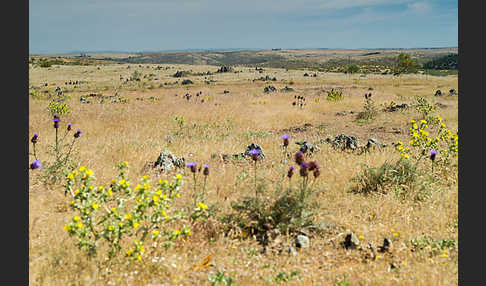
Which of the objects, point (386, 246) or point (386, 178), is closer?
point (386, 246)

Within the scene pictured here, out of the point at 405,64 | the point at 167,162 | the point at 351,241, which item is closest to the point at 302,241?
the point at 351,241

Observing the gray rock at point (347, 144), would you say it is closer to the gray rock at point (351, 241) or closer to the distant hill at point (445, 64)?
the gray rock at point (351, 241)

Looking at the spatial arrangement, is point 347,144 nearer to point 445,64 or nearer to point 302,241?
point 302,241

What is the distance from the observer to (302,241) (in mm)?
3656

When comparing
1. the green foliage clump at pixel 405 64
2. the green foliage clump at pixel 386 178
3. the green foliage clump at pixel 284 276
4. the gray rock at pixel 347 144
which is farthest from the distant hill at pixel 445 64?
the green foliage clump at pixel 284 276

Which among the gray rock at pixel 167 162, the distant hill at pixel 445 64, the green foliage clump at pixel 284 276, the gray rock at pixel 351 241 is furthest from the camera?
the distant hill at pixel 445 64

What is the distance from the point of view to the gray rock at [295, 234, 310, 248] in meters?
3.63

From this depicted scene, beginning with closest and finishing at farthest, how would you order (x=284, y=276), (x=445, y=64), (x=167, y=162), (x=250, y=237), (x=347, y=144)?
(x=284, y=276) → (x=250, y=237) → (x=167, y=162) → (x=347, y=144) → (x=445, y=64)

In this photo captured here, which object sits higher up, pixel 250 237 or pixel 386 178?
pixel 386 178

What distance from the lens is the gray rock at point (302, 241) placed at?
11.9 ft

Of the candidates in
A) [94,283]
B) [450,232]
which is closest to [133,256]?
[94,283]

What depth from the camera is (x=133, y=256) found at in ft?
10.2

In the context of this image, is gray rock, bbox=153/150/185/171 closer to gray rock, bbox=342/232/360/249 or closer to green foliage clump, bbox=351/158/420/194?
green foliage clump, bbox=351/158/420/194

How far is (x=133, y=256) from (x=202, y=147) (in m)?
4.76
